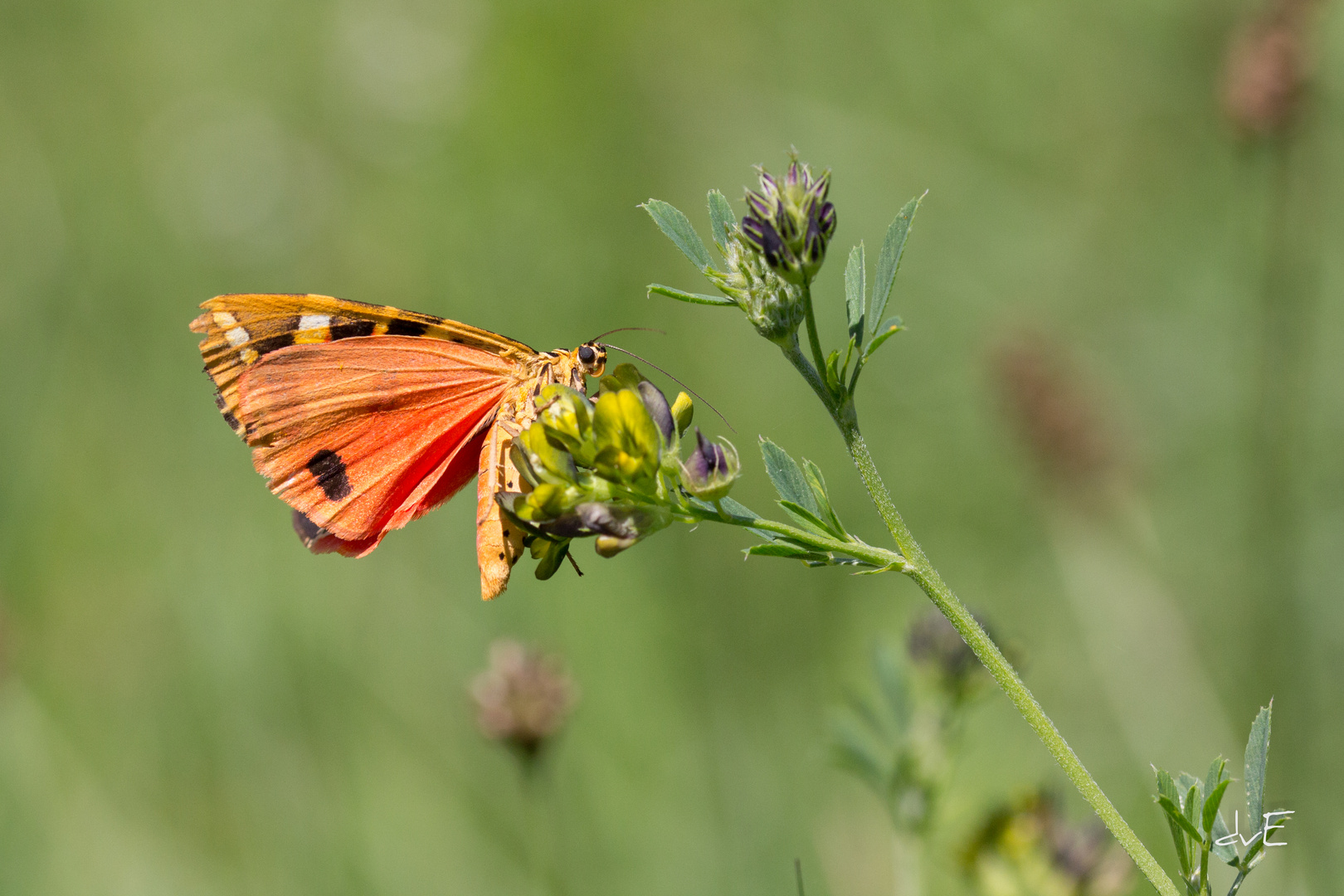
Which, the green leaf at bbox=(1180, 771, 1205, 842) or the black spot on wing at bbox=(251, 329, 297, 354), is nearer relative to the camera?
the green leaf at bbox=(1180, 771, 1205, 842)

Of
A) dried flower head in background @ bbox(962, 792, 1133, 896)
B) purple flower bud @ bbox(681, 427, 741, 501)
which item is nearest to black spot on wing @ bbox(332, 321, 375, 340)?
purple flower bud @ bbox(681, 427, 741, 501)

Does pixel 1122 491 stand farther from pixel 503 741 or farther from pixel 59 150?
pixel 59 150

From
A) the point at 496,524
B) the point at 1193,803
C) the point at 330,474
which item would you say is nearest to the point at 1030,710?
the point at 1193,803

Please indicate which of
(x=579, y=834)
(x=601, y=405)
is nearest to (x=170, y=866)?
(x=579, y=834)

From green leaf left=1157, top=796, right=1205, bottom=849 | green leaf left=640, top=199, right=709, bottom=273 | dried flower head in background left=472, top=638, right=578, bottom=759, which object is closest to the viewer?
green leaf left=1157, top=796, right=1205, bottom=849

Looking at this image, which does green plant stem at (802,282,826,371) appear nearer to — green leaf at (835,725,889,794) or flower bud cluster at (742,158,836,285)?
flower bud cluster at (742,158,836,285)

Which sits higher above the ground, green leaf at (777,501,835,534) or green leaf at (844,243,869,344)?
green leaf at (844,243,869,344)

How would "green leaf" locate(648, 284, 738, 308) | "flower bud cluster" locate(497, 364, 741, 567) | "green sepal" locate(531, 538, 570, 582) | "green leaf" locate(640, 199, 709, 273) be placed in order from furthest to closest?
1. "green sepal" locate(531, 538, 570, 582)
2. "green leaf" locate(640, 199, 709, 273)
3. "flower bud cluster" locate(497, 364, 741, 567)
4. "green leaf" locate(648, 284, 738, 308)

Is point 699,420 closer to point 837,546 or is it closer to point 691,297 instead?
point 691,297
